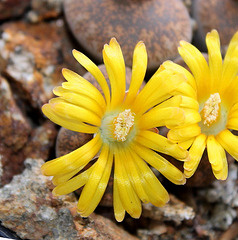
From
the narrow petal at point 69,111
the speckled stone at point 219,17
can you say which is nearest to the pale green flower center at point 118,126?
the narrow petal at point 69,111

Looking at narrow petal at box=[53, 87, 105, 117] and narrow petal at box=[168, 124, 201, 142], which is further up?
narrow petal at box=[168, 124, 201, 142]

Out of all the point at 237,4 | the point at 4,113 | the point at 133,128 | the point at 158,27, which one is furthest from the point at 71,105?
the point at 237,4

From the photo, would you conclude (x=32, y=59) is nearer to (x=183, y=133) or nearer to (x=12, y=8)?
(x=12, y=8)

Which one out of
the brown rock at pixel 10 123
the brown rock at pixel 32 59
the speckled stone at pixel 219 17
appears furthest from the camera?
Result: the speckled stone at pixel 219 17

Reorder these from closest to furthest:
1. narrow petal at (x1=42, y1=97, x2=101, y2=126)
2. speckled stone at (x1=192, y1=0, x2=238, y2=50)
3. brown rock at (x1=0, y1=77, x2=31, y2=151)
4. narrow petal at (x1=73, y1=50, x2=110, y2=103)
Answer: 1. narrow petal at (x1=42, y1=97, x2=101, y2=126)
2. narrow petal at (x1=73, y1=50, x2=110, y2=103)
3. brown rock at (x1=0, y1=77, x2=31, y2=151)
4. speckled stone at (x1=192, y1=0, x2=238, y2=50)


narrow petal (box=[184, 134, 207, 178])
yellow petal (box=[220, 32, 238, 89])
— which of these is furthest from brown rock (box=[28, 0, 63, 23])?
narrow petal (box=[184, 134, 207, 178])

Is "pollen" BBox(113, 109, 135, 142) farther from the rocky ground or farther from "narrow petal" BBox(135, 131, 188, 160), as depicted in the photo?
the rocky ground

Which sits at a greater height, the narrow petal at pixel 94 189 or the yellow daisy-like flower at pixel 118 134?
the yellow daisy-like flower at pixel 118 134

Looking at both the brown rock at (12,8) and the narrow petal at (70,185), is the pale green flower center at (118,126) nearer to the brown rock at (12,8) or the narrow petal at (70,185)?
the narrow petal at (70,185)
